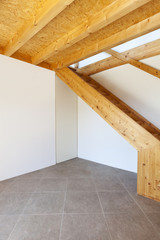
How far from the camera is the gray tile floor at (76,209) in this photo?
1544mm

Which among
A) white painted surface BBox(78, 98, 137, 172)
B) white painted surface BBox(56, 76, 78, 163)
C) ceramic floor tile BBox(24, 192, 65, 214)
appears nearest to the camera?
ceramic floor tile BBox(24, 192, 65, 214)

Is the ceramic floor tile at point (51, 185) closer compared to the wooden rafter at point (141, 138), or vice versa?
the wooden rafter at point (141, 138)

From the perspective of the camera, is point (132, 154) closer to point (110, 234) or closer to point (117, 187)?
point (117, 187)

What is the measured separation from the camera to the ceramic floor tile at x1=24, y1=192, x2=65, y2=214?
191 cm

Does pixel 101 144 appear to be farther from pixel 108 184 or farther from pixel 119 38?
pixel 119 38

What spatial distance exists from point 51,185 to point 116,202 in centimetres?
127

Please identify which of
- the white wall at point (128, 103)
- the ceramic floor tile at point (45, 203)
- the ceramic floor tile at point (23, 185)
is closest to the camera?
the ceramic floor tile at point (45, 203)

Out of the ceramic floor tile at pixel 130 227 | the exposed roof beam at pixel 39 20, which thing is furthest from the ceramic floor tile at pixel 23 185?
the exposed roof beam at pixel 39 20

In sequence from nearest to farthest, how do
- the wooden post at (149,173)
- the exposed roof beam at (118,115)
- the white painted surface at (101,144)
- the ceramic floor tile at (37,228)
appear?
1. the ceramic floor tile at (37,228)
2. the wooden post at (149,173)
3. the exposed roof beam at (118,115)
4. the white painted surface at (101,144)

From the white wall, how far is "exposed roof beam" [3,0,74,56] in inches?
84.1

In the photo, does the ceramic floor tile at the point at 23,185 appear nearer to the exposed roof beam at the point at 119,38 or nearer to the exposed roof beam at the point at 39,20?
the exposed roof beam at the point at 39,20

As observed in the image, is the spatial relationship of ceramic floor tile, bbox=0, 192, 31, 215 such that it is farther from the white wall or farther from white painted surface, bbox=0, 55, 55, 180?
the white wall

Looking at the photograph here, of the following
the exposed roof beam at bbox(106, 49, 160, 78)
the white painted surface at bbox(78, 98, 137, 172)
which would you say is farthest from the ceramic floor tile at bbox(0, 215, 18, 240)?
the exposed roof beam at bbox(106, 49, 160, 78)

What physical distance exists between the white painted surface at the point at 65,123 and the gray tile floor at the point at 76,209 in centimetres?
104
